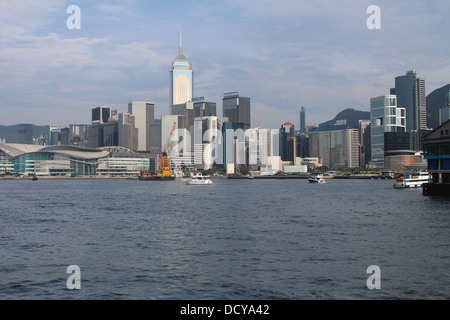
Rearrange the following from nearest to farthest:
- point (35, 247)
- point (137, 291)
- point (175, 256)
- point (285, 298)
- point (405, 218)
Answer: point (285, 298)
point (137, 291)
point (175, 256)
point (35, 247)
point (405, 218)

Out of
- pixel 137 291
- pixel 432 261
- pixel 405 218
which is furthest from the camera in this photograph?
pixel 405 218

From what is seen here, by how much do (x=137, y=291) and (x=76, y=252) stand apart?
35.1ft

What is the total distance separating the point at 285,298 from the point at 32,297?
435 inches

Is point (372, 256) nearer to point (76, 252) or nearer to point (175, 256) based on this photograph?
point (175, 256)

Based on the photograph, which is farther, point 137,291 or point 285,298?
point 137,291

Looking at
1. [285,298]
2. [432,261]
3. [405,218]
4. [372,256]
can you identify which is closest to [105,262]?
[285,298]

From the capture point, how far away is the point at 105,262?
88.4 ft

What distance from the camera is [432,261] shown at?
2628 cm
